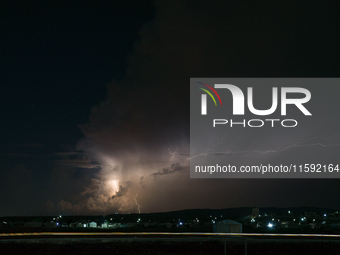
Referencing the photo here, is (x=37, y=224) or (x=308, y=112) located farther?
(x=37, y=224)

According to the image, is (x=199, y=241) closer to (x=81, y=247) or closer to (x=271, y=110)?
(x=81, y=247)

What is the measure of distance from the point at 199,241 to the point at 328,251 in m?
12.2

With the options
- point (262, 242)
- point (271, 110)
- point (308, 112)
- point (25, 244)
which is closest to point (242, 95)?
point (271, 110)

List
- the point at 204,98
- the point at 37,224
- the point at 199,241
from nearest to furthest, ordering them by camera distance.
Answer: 1. the point at 199,241
2. the point at 204,98
3. the point at 37,224

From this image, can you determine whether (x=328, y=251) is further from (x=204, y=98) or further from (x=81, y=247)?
(x=81, y=247)

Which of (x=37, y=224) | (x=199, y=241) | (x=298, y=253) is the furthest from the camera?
(x=37, y=224)

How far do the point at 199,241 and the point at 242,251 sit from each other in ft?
14.9

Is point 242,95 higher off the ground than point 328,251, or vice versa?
point 242,95

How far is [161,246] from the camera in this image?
31.5 metres

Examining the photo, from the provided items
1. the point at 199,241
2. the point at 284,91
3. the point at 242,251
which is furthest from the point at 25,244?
the point at 284,91

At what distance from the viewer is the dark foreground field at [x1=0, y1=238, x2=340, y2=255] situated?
29922 mm

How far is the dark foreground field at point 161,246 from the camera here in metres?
29.9

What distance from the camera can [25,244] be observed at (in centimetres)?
3209

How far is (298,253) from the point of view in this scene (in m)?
30.3
